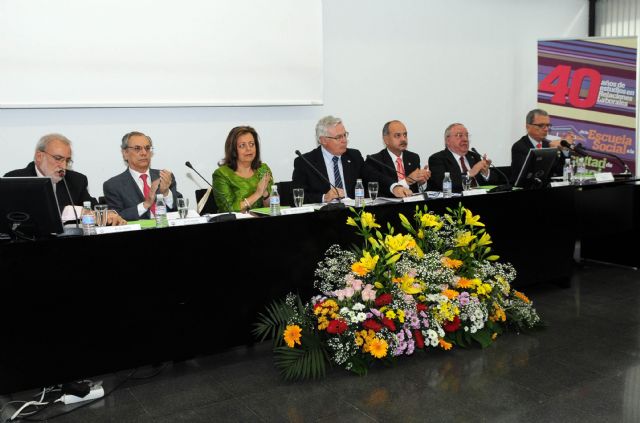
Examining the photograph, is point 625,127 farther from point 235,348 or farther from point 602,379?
point 235,348

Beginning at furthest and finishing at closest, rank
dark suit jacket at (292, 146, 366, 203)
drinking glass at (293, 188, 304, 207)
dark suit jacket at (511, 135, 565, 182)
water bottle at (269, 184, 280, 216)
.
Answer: dark suit jacket at (511, 135, 565, 182)
dark suit jacket at (292, 146, 366, 203)
drinking glass at (293, 188, 304, 207)
water bottle at (269, 184, 280, 216)

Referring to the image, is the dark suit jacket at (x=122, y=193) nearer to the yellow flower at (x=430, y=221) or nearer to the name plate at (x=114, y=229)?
the name plate at (x=114, y=229)

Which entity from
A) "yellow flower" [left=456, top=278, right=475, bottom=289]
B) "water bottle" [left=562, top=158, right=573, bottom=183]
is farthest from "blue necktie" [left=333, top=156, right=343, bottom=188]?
"water bottle" [left=562, top=158, right=573, bottom=183]

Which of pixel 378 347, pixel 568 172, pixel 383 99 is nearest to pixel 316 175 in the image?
pixel 378 347

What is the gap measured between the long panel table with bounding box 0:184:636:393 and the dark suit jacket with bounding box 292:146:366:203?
776 millimetres

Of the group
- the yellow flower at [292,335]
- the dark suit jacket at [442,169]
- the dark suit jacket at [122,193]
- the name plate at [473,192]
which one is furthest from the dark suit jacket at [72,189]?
the dark suit jacket at [442,169]

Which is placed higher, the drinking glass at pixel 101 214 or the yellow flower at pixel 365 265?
the drinking glass at pixel 101 214

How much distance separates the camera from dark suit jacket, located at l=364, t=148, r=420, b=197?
173 inches

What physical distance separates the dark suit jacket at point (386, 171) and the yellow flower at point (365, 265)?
139cm

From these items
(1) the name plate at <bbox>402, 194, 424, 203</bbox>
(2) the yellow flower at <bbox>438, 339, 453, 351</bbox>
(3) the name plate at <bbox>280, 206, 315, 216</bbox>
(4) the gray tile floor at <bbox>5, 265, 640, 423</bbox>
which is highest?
(1) the name plate at <bbox>402, 194, 424, 203</bbox>

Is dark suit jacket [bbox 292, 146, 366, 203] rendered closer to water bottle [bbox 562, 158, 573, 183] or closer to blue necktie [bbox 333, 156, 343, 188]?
blue necktie [bbox 333, 156, 343, 188]

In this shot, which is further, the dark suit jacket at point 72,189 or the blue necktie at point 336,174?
the blue necktie at point 336,174

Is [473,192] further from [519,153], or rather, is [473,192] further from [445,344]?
[519,153]

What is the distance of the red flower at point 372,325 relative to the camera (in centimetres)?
296
